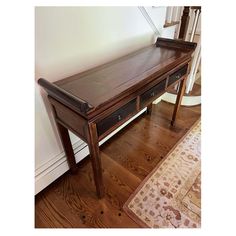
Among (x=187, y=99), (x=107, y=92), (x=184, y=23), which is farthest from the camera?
(x=187, y=99)

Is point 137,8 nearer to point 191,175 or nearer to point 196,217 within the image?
point 191,175

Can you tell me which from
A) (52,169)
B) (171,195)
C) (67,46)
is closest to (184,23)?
(67,46)

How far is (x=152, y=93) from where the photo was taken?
3.99ft

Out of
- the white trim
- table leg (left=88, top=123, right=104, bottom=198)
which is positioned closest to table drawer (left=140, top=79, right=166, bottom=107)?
table leg (left=88, top=123, right=104, bottom=198)

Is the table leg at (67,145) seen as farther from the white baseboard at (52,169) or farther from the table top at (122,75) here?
the table top at (122,75)

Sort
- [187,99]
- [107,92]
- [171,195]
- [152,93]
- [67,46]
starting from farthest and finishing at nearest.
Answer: [187,99] → [171,195] → [152,93] → [67,46] → [107,92]

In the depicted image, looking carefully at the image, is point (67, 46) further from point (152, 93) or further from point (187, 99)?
point (187, 99)

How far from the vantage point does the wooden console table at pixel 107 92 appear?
886mm

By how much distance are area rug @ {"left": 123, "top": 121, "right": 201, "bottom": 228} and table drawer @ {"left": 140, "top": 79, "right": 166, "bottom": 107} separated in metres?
0.64

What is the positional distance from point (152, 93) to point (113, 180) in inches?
30.1

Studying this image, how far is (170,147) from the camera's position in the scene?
1.73 meters

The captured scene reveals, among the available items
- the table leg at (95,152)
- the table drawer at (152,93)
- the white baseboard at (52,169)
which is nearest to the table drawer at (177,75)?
the table drawer at (152,93)

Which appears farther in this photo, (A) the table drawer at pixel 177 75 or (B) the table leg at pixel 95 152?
(A) the table drawer at pixel 177 75

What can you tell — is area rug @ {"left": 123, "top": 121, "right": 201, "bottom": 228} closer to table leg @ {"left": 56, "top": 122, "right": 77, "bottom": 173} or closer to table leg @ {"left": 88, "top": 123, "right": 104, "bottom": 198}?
table leg @ {"left": 88, "top": 123, "right": 104, "bottom": 198}
